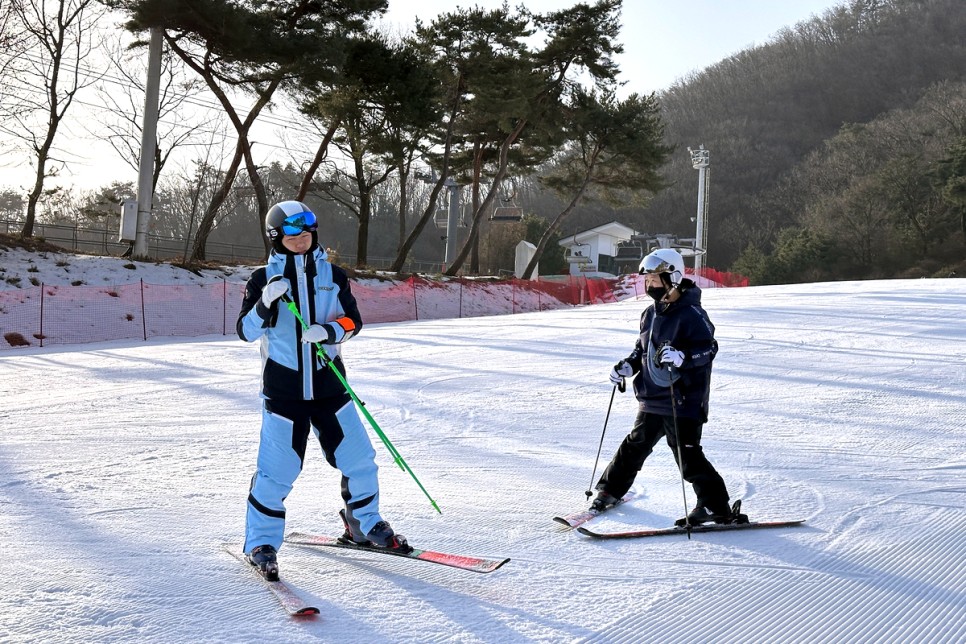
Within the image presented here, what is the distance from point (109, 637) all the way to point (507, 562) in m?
1.63

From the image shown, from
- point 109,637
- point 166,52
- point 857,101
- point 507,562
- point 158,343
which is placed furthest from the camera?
point 857,101

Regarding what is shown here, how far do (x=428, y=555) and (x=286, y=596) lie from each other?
Answer: 681 mm

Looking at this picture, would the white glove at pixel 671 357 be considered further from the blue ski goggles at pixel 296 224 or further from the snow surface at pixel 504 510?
the blue ski goggles at pixel 296 224

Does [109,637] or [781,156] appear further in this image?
[781,156]

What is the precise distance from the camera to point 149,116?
792 inches

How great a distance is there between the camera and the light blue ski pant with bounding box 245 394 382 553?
3.53 meters

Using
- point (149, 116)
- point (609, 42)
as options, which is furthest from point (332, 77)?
point (609, 42)

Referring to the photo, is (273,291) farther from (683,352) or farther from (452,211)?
(452,211)

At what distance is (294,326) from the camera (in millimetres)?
3564

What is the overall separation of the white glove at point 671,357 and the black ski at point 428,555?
1.23 metres

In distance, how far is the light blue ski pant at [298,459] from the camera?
139 inches

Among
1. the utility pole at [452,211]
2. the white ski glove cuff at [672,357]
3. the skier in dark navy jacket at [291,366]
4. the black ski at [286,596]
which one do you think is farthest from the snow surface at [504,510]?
the utility pole at [452,211]

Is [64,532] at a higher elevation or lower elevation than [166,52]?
lower

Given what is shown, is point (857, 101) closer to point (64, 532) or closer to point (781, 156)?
point (781, 156)
